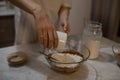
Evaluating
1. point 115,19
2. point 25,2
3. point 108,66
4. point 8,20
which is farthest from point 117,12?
point 25,2

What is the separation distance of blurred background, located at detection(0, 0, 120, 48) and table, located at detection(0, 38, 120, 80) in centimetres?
136

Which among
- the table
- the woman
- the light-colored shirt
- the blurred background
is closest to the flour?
the table

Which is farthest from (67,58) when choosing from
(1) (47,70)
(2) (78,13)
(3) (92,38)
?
(2) (78,13)

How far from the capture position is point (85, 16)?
8.75 ft

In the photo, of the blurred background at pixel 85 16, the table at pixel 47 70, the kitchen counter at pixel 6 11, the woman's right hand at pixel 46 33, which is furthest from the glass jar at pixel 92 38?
the kitchen counter at pixel 6 11

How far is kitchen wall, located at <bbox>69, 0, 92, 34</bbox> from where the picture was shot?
2549 mm

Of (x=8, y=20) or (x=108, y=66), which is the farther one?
(x=8, y=20)

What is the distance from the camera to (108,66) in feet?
3.45

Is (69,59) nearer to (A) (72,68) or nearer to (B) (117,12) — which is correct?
(A) (72,68)

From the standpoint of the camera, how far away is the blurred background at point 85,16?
2445 millimetres

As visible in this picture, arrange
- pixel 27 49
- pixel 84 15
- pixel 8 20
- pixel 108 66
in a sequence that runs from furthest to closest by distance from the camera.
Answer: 1. pixel 84 15
2. pixel 8 20
3. pixel 27 49
4. pixel 108 66

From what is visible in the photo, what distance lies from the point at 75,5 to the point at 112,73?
1.66 meters

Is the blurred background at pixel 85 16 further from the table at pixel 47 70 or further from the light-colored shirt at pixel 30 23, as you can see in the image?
the table at pixel 47 70

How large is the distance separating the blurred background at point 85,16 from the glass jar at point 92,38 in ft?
4.39
